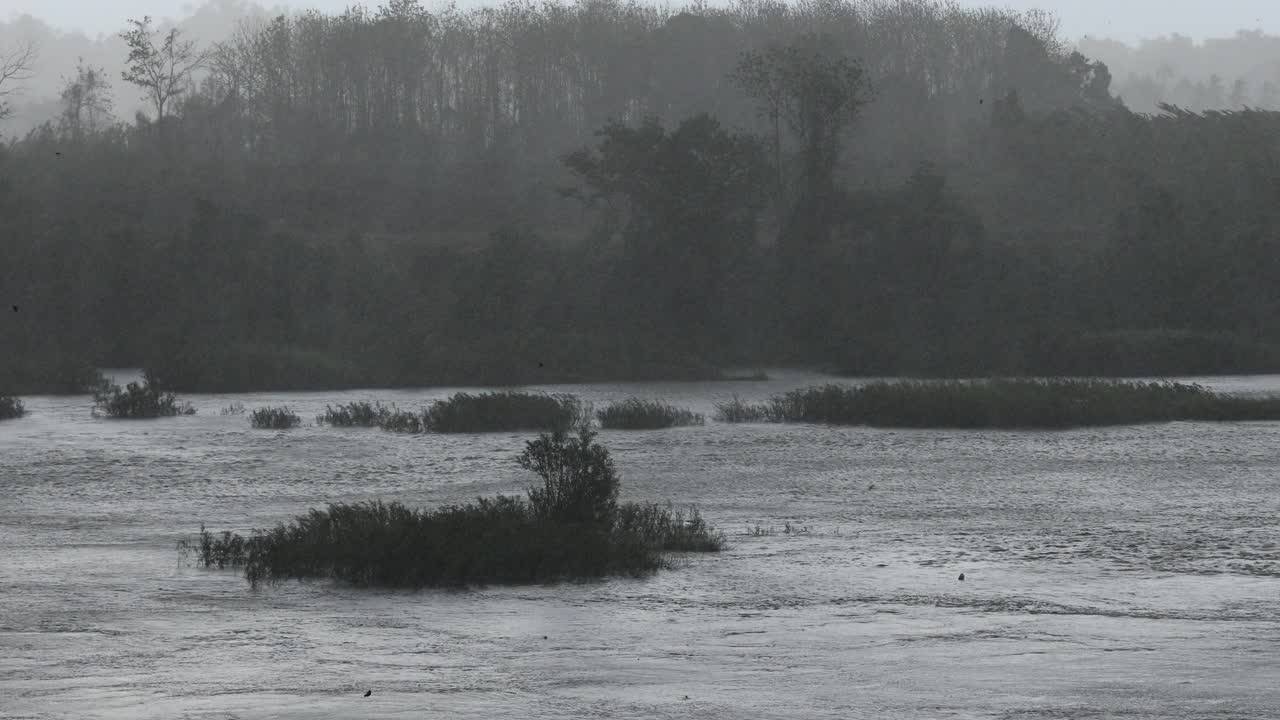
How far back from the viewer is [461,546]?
15.7 metres

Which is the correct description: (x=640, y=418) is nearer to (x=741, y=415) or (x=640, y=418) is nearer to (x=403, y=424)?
(x=741, y=415)

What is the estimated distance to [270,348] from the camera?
54.7 m

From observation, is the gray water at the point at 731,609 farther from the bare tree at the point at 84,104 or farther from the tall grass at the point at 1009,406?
the bare tree at the point at 84,104

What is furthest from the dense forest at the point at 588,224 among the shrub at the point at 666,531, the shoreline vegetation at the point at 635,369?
the shrub at the point at 666,531

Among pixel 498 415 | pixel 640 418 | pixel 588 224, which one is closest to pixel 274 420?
pixel 498 415

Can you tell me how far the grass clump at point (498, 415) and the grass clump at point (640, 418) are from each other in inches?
29.7

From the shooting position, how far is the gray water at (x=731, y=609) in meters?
10.8

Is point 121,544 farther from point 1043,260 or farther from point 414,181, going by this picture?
point 414,181

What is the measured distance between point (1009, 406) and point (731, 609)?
2276 cm

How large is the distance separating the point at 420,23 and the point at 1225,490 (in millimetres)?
82487

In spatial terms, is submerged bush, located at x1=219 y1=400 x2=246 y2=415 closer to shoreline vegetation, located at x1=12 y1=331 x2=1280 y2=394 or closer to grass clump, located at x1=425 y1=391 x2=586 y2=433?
grass clump, located at x1=425 y1=391 x2=586 y2=433

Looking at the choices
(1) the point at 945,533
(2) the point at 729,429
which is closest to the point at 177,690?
(1) the point at 945,533

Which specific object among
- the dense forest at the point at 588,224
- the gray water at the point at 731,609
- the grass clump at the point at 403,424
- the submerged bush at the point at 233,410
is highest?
the dense forest at the point at 588,224

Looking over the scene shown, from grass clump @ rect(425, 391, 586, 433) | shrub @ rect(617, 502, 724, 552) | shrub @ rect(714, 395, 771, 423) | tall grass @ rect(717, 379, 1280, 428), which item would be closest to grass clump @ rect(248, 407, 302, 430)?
grass clump @ rect(425, 391, 586, 433)
